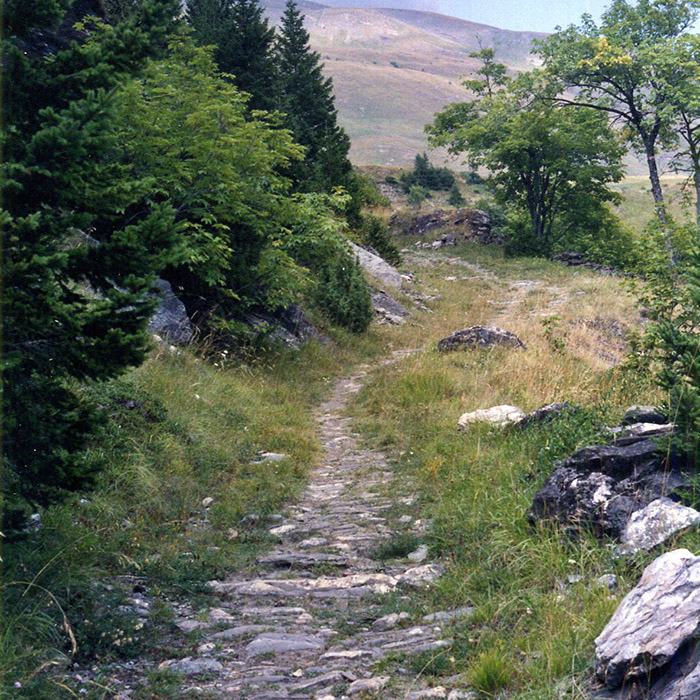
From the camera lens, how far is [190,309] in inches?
461

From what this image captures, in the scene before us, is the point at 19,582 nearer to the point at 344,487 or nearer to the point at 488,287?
Answer: the point at 344,487

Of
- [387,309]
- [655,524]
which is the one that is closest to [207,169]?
[655,524]

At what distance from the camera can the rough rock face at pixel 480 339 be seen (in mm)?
12016

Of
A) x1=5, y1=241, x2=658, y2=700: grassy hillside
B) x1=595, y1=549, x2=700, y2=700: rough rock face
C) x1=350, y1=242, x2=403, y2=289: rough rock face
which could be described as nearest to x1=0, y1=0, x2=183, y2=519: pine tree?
x1=5, y1=241, x2=658, y2=700: grassy hillside

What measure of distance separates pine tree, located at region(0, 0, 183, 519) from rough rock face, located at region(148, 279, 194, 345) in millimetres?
6107

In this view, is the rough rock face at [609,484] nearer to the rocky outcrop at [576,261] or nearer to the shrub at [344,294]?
the shrub at [344,294]

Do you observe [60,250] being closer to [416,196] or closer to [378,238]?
[378,238]


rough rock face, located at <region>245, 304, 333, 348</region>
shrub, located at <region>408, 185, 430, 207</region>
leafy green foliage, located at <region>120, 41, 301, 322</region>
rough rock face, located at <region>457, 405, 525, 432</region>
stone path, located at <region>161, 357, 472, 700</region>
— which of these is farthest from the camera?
shrub, located at <region>408, 185, 430, 207</region>

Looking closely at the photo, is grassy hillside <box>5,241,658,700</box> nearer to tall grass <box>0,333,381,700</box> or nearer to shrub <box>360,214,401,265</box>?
tall grass <box>0,333,381,700</box>

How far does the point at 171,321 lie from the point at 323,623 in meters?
7.21

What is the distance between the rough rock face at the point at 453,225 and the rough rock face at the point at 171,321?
3089 cm

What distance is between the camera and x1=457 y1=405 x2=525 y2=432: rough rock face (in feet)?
24.2

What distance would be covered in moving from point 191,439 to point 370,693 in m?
4.52

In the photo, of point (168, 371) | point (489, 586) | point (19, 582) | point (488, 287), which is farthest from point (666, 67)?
point (19, 582)
